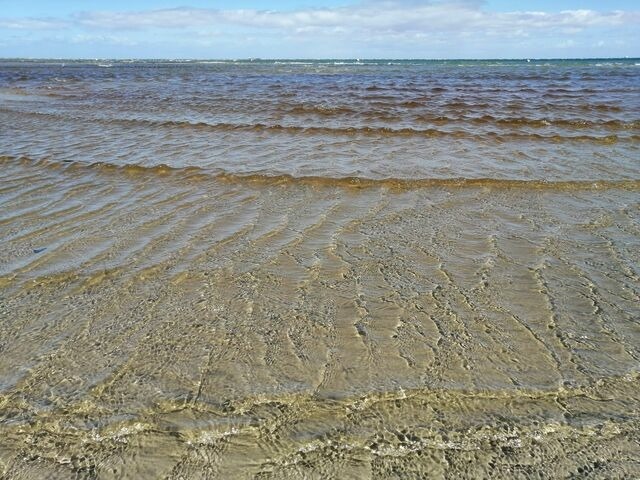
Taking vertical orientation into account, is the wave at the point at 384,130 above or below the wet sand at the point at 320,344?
below

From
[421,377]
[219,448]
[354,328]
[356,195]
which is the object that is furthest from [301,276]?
[356,195]

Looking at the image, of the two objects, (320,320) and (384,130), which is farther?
(384,130)

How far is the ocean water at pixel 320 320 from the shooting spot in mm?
2174

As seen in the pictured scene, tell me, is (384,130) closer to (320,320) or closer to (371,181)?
(371,181)

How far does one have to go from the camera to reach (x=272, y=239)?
4531mm

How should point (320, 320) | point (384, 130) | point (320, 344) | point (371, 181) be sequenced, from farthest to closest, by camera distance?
1. point (384, 130)
2. point (371, 181)
3. point (320, 320)
4. point (320, 344)

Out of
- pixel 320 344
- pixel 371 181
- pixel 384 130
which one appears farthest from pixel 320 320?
pixel 384 130

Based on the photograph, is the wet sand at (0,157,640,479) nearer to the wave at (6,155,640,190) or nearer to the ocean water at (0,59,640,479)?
the ocean water at (0,59,640,479)

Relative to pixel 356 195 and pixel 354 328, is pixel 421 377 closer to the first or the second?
pixel 354 328

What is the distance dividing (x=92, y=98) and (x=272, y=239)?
17.2 metres

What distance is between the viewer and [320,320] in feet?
10.4

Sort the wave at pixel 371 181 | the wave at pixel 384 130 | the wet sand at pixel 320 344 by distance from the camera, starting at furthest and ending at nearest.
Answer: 1. the wave at pixel 384 130
2. the wave at pixel 371 181
3. the wet sand at pixel 320 344

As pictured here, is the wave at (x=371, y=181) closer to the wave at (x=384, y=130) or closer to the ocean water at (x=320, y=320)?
the ocean water at (x=320, y=320)

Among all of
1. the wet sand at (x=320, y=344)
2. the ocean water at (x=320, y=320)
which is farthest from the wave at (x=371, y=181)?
the wet sand at (x=320, y=344)
